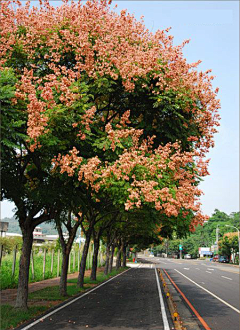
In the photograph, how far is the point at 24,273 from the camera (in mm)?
13945

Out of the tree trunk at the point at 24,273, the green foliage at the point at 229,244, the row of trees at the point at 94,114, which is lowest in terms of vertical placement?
the green foliage at the point at 229,244

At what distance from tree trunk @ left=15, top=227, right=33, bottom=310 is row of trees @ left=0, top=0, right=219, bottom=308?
0.04 metres

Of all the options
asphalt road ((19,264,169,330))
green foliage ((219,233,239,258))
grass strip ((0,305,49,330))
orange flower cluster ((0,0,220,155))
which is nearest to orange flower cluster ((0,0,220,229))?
orange flower cluster ((0,0,220,155))

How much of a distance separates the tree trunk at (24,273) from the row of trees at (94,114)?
0.12 feet

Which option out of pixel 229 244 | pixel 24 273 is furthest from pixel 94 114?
pixel 229 244

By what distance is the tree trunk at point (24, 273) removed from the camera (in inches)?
534

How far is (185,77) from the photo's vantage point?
13.0m

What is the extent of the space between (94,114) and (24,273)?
6384 millimetres

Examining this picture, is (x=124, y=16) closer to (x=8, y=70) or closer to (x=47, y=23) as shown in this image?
(x=47, y=23)

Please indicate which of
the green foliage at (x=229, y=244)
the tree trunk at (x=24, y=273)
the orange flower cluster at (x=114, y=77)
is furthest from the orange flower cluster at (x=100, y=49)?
the green foliage at (x=229, y=244)

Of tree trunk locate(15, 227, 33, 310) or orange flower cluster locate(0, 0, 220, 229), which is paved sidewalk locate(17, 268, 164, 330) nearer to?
tree trunk locate(15, 227, 33, 310)

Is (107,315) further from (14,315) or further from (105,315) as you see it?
(14,315)

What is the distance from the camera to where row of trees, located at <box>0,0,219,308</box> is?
10.8 metres

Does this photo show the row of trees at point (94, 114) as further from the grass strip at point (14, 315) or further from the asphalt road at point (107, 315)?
the asphalt road at point (107, 315)
